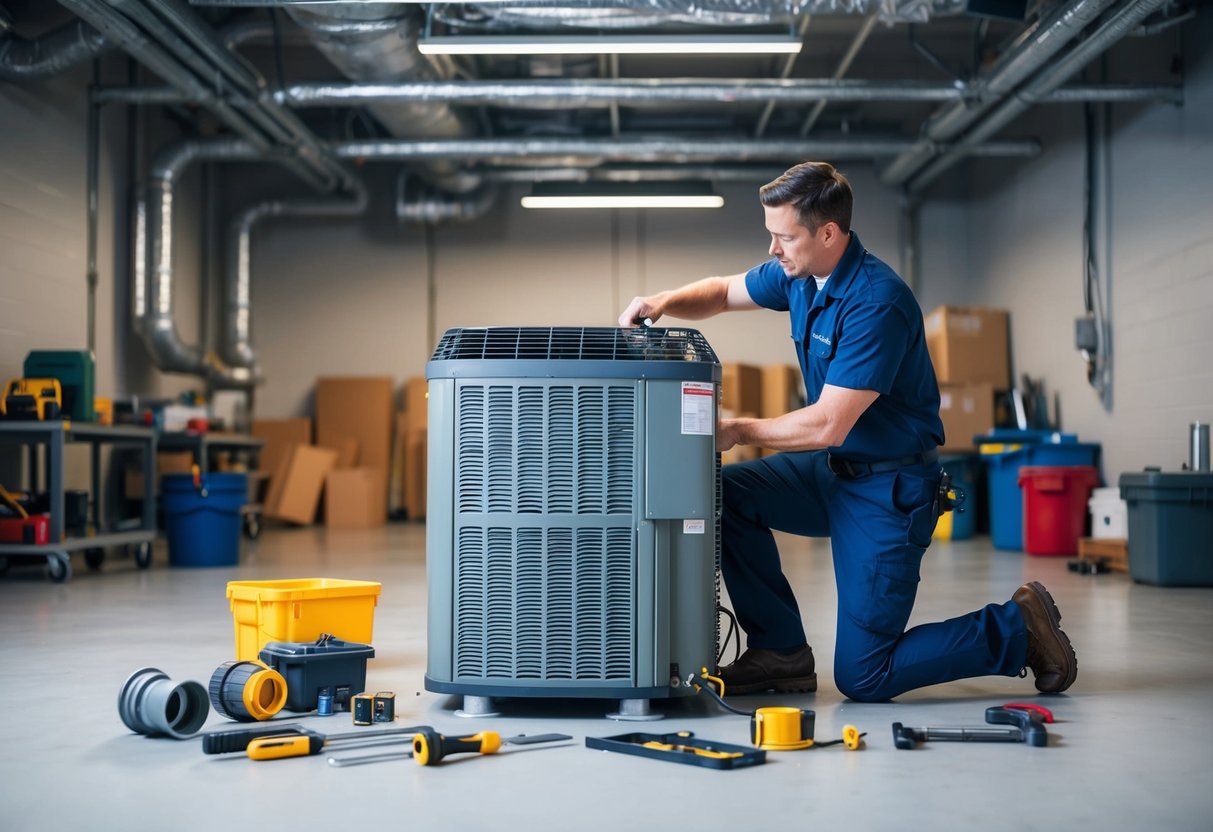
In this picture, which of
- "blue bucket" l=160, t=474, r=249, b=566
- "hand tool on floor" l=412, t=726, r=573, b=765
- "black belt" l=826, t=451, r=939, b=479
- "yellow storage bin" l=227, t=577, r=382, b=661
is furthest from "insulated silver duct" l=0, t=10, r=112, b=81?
"hand tool on floor" l=412, t=726, r=573, b=765

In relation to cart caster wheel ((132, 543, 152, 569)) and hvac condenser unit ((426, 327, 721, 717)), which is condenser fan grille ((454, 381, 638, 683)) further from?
cart caster wheel ((132, 543, 152, 569))

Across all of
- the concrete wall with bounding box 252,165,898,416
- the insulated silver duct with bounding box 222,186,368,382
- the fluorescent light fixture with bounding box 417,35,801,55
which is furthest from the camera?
the concrete wall with bounding box 252,165,898,416

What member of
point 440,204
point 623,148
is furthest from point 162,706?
Result: point 440,204

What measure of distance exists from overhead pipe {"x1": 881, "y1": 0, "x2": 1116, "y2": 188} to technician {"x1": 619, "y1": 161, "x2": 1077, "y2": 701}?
12.2 ft

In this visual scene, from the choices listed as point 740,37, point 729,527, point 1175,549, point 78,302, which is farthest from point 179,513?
point 1175,549

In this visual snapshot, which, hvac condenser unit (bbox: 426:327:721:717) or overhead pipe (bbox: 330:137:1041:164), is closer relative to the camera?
hvac condenser unit (bbox: 426:327:721:717)

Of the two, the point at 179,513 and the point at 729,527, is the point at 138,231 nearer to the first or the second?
the point at 179,513

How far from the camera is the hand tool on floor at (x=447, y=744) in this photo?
85.7 inches

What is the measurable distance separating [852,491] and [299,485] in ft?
27.1

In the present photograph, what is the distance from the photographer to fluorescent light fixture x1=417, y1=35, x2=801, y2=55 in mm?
6238

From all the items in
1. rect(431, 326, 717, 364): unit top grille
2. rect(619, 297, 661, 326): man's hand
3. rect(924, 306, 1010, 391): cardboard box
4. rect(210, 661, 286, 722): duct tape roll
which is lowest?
rect(210, 661, 286, 722): duct tape roll

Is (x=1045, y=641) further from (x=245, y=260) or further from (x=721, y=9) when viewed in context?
(x=245, y=260)

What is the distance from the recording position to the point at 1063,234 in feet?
27.4

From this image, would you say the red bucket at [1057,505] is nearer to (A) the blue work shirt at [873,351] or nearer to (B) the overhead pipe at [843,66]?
(B) the overhead pipe at [843,66]
